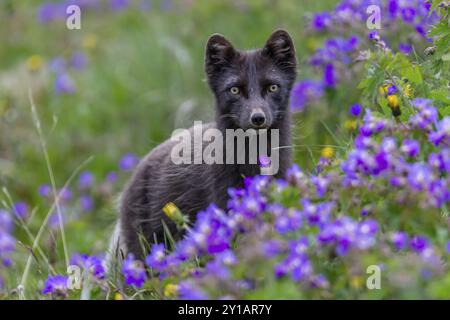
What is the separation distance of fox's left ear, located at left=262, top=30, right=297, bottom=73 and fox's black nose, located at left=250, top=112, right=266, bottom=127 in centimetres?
58

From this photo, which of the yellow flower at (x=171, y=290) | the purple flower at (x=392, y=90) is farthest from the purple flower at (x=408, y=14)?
the yellow flower at (x=171, y=290)

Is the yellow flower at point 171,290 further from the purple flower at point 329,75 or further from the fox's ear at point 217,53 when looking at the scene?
the purple flower at point 329,75

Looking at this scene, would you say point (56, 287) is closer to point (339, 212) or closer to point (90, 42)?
point (339, 212)

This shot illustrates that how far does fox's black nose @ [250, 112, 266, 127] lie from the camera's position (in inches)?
191

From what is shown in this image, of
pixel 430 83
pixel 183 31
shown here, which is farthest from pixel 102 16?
pixel 430 83

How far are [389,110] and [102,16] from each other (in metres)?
9.39

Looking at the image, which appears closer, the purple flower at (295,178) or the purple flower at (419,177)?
the purple flower at (419,177)

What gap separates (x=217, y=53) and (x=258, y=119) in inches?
27.0

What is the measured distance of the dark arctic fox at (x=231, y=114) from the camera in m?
5.14

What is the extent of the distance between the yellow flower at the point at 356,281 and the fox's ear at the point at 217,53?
2402 mm

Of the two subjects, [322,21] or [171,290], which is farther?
[322,21]

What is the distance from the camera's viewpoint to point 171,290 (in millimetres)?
3420

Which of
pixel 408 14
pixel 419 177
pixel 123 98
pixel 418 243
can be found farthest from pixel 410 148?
pixel 123 98

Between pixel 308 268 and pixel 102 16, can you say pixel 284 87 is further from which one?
pixel 102 16
